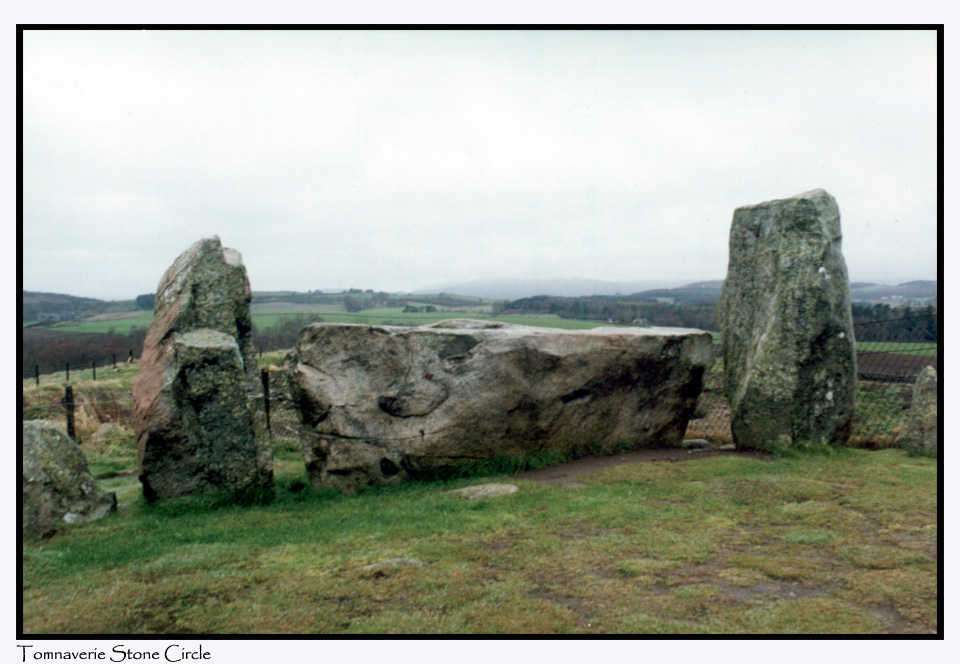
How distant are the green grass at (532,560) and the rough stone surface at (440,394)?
767mm

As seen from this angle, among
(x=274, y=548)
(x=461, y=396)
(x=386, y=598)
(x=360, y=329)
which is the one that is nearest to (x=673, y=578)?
(x=386, y=598)

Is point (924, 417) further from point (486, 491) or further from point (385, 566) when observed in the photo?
point (385, 566)

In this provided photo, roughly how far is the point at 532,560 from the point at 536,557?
97 mm

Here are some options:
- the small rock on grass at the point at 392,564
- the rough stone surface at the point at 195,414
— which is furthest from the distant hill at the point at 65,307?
the small rock on grass at the point at 392,564

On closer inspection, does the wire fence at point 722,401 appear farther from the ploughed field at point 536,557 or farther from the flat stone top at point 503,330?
the ploughed field at point 536,557

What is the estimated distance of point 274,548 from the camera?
23.3 ft

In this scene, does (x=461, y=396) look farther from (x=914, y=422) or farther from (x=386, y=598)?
(x=914, y=422)

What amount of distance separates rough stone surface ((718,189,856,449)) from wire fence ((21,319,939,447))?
122 cm

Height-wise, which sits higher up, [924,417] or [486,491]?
[924,417]

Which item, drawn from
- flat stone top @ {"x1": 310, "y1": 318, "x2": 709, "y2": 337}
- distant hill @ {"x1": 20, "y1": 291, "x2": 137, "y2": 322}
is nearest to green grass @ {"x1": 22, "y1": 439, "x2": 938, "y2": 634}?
flat stone top @ {"x1": 310, "y1": 318, "x2": 709, "y2": 337}

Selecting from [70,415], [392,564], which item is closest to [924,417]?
[392,564]

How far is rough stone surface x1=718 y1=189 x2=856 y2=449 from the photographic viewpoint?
10.8 m

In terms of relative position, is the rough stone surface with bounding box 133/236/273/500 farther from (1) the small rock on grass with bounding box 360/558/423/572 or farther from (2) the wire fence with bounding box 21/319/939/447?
(2) the wire fence with bounding box 21/319/939/447

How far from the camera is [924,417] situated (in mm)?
10797
